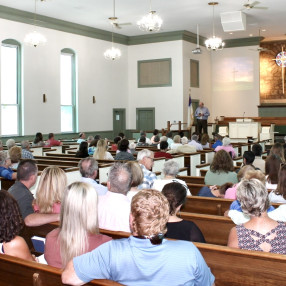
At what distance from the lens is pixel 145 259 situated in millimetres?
1702

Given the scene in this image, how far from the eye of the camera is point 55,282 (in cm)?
192

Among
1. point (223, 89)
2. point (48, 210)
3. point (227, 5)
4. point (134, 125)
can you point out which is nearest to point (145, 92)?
point (134, 125)

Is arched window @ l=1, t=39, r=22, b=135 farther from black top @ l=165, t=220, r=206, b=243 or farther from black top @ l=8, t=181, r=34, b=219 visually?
black top @ l=165, t=220, r=206, b=243

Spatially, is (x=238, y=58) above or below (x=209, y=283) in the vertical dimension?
above

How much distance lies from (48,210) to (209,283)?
1583mm

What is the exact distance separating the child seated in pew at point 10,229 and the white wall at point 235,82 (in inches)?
704

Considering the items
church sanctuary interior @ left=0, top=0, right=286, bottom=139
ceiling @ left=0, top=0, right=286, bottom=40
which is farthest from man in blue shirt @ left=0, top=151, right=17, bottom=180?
ceiling @ left=0, top=0, right=286, bottom=40

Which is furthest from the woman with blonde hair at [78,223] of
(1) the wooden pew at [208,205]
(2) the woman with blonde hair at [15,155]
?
(2) the woman with blonde hair at [15,155]

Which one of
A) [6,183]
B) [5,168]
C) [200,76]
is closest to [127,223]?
[5,168]

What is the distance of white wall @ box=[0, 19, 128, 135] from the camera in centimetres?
1360

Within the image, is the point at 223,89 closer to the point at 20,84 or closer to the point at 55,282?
the point at 20,84

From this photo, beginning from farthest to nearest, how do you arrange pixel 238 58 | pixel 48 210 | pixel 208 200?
pixel 238 58 → pixel 208 200 → pixel 48 210

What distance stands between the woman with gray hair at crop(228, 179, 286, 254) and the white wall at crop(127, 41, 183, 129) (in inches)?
576

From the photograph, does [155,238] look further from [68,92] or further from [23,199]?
[68,92]
